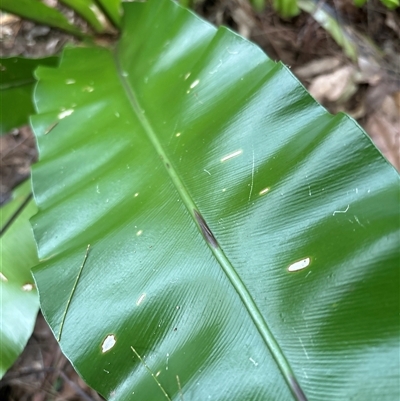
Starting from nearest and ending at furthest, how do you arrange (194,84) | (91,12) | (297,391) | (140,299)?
(297,391) → (140,299) → (194,84) → (91,12)

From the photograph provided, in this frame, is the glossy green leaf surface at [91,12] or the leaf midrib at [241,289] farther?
the glossy green leaf surface at [91,12]

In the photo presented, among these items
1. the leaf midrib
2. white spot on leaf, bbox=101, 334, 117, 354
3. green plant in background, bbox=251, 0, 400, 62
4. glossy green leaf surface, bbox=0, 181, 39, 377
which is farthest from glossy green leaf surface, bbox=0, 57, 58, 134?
white spot on leaf, bbox=101, 334, 117, 354

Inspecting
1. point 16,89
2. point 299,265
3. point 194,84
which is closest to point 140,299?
point 299,265

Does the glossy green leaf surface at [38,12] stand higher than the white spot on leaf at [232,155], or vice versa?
the glossy green leaf surface at [38,12]

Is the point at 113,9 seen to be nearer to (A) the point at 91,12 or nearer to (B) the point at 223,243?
(A) the point at 91,12

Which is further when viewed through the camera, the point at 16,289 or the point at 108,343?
the point at 16,289

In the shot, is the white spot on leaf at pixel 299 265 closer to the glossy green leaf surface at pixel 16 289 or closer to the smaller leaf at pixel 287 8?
the glossy green leaf surface at pixel 16 289

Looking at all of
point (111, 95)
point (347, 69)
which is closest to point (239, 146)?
point (111, 95)

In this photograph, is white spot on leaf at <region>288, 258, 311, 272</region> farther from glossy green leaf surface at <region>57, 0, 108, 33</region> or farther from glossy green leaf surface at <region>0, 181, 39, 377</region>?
glossy green leaf surface at <region>57, 0, 108, 33</region>

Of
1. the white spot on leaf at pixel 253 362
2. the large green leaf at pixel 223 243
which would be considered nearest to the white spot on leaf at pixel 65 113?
the large green leaf at pixel 223 243
